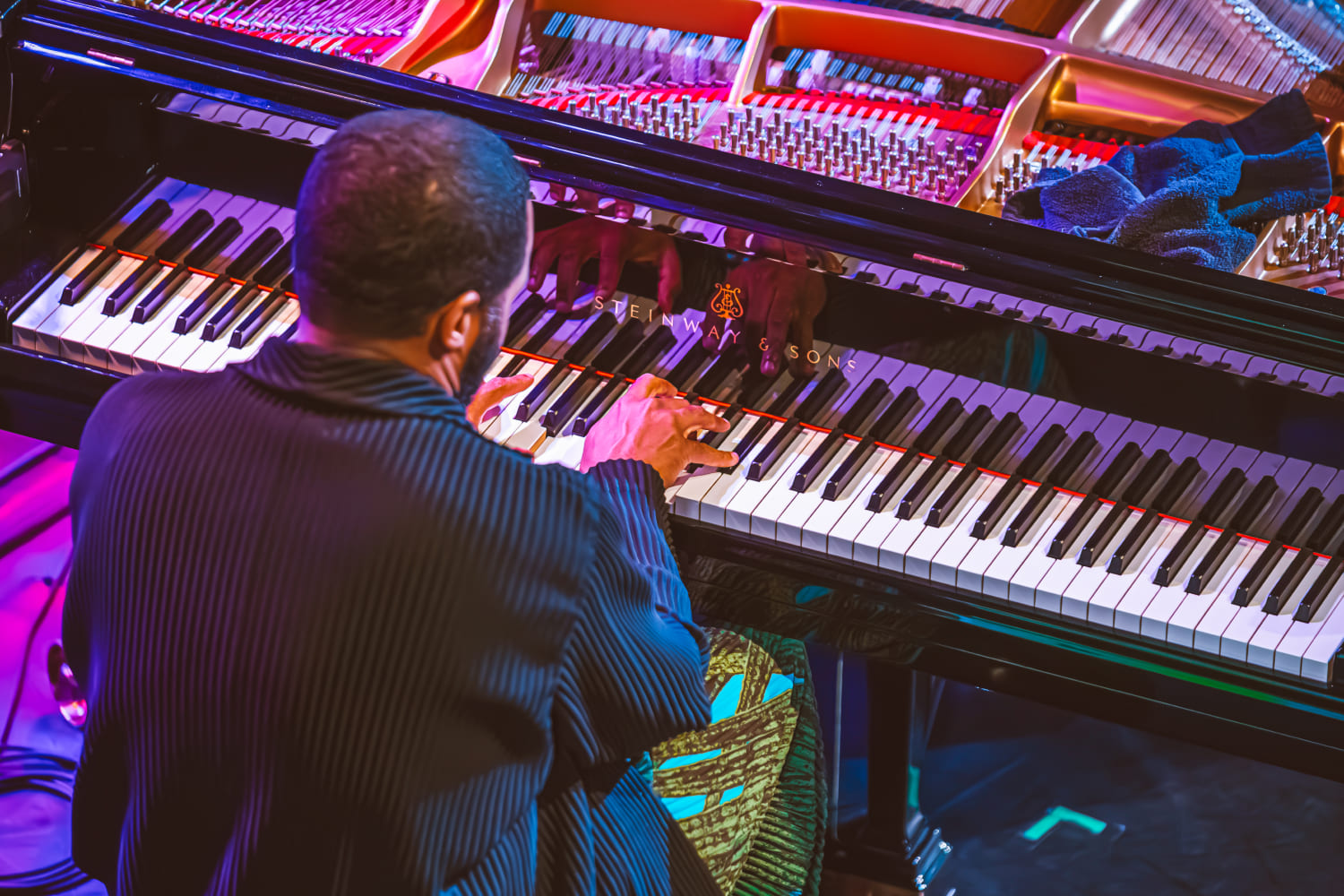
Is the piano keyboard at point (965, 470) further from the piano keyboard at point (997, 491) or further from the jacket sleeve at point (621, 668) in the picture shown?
the jacket sleeve at point (621, 668)

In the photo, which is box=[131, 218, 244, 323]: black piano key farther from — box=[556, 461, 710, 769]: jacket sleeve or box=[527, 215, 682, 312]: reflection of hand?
box=[556, 461, 710, 769]: jacket sleeve

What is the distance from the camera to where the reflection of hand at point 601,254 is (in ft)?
7.46

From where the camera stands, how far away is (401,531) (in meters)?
Result: 1.27

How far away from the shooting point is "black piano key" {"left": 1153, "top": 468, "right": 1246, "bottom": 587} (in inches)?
83.4

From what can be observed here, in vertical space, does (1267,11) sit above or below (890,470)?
above

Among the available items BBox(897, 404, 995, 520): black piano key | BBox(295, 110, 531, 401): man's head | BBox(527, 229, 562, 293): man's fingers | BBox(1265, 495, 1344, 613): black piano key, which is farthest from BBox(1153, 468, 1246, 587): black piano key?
BBox(295, 110, 531, 401): man's head

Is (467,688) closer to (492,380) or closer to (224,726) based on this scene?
(224,726)

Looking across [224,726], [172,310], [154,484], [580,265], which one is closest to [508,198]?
[154,484]

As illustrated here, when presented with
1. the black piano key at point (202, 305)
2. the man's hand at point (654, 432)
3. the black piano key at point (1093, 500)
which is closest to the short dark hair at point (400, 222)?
the man's hand at point (654, 432)

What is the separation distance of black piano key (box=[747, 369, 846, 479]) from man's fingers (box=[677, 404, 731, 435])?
19 cm

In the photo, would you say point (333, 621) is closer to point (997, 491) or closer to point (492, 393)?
point (492, 393)

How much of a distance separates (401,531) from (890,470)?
119 centimetres

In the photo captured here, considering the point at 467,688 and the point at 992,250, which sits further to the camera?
the point at 992,250

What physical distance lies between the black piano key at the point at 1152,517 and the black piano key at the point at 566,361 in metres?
0.94
